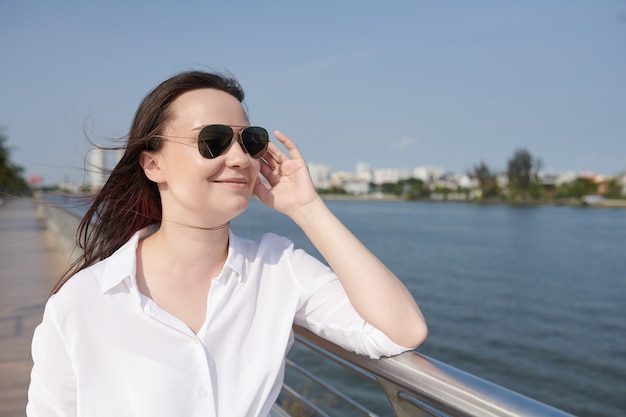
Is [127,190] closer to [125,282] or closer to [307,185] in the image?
[125,282]

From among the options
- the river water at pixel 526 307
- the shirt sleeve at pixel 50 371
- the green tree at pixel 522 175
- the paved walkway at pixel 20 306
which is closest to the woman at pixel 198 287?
the shirt sleeve at pixel 50 371

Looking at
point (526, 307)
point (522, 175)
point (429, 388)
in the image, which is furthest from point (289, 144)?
point (522, 175)

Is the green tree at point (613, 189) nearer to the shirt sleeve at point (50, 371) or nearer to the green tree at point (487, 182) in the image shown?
the green tree at point (487, 182)

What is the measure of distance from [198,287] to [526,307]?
24735 millimetres

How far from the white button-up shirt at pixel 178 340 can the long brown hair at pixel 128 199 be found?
16 centimetres

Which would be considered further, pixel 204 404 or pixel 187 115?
pixel 187 115

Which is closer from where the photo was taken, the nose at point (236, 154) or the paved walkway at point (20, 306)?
the nose at point (236, 154)

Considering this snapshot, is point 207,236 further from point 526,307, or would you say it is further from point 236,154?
point 526,307

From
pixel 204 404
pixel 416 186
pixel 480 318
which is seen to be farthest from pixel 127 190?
pixel 416 186

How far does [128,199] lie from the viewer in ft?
5.68

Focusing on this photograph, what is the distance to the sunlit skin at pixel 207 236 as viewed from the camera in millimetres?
1475

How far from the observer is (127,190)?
5.64 ft

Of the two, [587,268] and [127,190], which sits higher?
[127,190]

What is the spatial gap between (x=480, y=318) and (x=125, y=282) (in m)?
20.6
